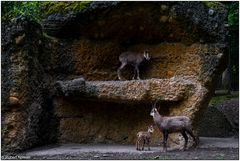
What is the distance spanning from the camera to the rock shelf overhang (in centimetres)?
1019

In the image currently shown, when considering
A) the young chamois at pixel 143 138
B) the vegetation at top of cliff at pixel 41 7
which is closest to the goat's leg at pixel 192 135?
the young chamois at pixel 143 138

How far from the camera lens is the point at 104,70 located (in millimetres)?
11984

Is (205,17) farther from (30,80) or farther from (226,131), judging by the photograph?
(226,131)

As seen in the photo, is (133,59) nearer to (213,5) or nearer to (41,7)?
(213,5)

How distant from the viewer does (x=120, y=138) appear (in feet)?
37.9

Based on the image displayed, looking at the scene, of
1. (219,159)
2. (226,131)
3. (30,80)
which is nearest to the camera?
(219,159)

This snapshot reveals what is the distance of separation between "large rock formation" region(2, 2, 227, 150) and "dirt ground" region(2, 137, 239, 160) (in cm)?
49

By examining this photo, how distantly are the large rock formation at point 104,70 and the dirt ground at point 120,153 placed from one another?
0.49 meters

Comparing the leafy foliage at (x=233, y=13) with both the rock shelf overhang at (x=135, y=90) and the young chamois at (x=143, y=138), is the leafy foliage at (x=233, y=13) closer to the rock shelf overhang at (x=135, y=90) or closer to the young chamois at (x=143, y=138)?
the rock shelf overhang at (x=135, y=90)

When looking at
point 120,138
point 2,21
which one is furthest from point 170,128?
point 2,21

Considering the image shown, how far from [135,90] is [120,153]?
156 cm

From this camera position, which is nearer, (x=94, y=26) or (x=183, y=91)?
(x=183, y=91)

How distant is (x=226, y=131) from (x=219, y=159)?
6641mm

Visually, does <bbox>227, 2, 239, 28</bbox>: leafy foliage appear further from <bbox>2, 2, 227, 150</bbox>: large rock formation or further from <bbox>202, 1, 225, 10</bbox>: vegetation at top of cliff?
<bbox>202, 1, 225, 10</bbox>: vegetation at top of cliff
